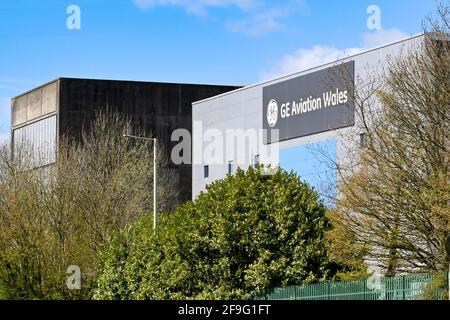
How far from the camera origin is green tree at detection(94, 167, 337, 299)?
141 feet

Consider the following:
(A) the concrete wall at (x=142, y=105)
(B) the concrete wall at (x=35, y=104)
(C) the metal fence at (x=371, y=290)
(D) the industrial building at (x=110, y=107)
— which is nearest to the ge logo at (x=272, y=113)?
(C) the metal fence at (x=371, y=290)

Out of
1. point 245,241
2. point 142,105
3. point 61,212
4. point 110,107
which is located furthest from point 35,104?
point 245,241

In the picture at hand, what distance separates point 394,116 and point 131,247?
45.3 ft

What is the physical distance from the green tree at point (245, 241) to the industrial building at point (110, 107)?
42723mm

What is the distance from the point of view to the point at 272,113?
6406cm

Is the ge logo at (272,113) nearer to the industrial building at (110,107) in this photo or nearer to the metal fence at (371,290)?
the metal fence at (371,290)

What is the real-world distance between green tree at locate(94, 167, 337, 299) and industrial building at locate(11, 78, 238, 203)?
4272 centimetres

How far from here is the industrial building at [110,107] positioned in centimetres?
A: 8906

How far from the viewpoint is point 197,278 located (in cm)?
4516

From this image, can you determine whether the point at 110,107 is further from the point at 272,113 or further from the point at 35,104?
the point at 272,113

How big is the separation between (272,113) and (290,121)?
220 cm

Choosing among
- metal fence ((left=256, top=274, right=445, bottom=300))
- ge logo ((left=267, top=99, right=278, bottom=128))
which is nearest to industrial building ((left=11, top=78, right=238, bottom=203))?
ge logo ((left=267, top=99, right=278, bottom=128))

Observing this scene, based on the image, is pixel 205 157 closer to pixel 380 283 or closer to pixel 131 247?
pixel 131 247
